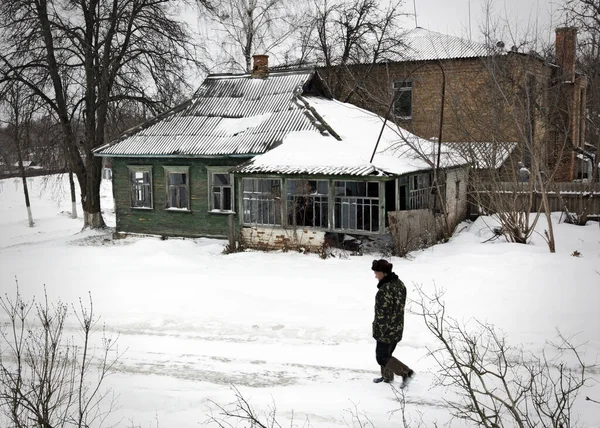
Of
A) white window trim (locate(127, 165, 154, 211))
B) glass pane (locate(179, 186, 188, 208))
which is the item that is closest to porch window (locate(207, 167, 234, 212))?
glass pane (locate(179, 186, 188, 208))

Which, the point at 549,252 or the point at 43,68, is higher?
the point at 43,68

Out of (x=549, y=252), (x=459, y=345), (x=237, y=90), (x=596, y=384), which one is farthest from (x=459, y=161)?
(x=596, y=384)

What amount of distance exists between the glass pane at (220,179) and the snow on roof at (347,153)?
6.51 feet

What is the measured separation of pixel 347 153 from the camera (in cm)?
1538

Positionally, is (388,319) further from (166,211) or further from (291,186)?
(166,211)

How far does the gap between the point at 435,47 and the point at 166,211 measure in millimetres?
15797

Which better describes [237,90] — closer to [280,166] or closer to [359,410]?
[280,166]

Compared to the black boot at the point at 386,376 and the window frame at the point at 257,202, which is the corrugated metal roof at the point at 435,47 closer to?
the window frame at the point at 257,202

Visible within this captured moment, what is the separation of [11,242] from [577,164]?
29.2 metres

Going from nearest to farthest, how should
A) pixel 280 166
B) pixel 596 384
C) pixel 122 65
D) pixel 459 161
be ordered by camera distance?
pixel 596 384
pixel 280 166
pixel 459 161
pixel 122 65

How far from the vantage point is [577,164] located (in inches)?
1254

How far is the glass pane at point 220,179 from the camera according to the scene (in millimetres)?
18016

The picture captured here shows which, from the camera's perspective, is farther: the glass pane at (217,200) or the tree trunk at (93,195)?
the tree trunk at (93,195)

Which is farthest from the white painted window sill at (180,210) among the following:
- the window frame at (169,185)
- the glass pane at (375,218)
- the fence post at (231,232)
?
the glass pane at (375,218)
